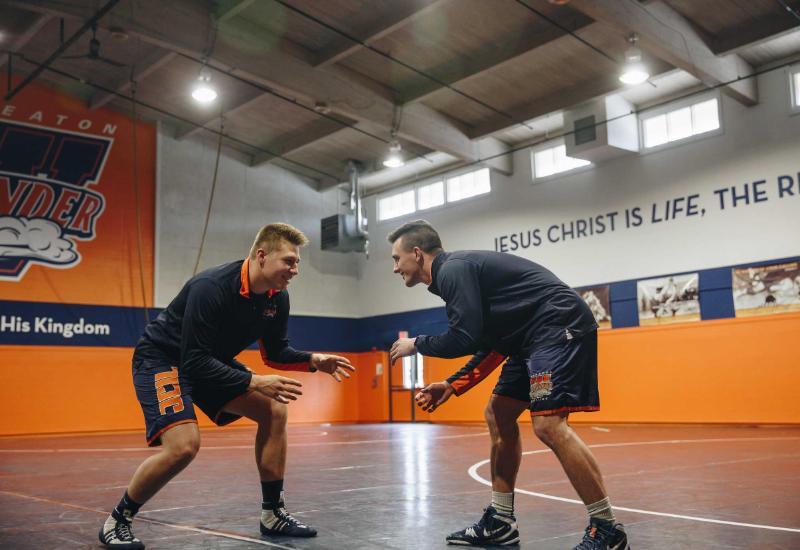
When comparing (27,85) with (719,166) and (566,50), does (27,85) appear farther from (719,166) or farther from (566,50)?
(719,166)

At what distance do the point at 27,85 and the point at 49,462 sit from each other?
1259 cm

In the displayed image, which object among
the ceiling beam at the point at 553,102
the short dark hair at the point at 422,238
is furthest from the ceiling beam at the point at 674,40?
the short dark hair at the point at 422,238

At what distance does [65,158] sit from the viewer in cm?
1995

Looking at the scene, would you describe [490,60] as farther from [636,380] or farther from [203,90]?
[636,380]

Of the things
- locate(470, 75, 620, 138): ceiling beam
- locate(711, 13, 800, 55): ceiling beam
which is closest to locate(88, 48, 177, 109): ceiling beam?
locate(470, 75, 620, 138): ceiling beam

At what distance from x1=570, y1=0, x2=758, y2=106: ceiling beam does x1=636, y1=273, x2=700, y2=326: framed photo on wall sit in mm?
4097

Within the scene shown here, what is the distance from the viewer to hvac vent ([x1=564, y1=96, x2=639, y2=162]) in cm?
1778

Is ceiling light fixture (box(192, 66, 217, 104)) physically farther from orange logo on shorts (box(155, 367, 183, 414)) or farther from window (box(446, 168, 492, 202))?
orange logo on shorts (box(155, 367, 183, 414))

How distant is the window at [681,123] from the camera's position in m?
17.1

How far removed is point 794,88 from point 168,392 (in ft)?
50.9

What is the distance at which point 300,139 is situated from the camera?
21688 millimetres

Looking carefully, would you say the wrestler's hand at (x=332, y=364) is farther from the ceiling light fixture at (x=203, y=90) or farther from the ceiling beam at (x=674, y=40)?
the ceiling light fixture at (x=203, y=90)

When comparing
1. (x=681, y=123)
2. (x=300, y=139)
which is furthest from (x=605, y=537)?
(x=300, y=139)

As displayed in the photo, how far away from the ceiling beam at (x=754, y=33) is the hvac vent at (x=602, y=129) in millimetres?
2626
